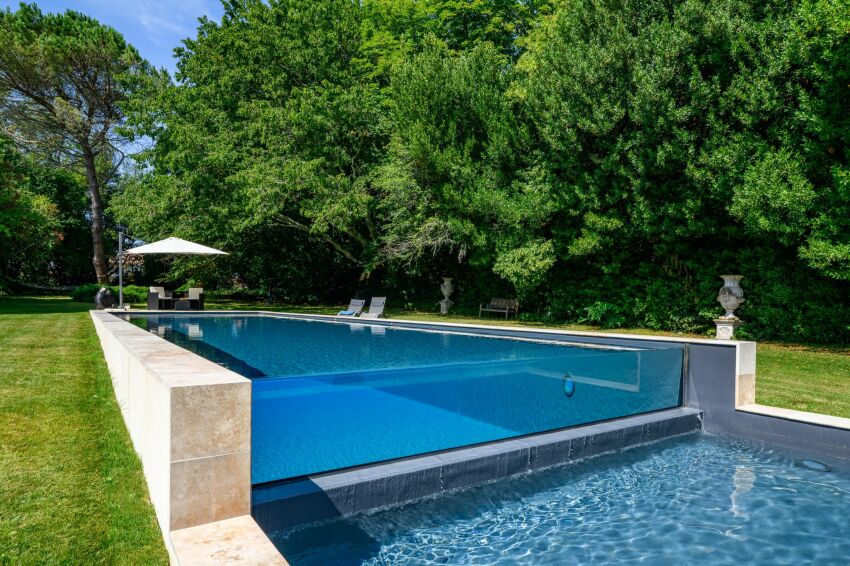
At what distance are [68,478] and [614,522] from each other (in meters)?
3.98

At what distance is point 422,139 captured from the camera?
1648 centimetres

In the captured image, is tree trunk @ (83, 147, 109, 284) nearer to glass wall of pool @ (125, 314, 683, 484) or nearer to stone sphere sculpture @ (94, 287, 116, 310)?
stone sphere sculpture @ (94, 287, 116, 310)

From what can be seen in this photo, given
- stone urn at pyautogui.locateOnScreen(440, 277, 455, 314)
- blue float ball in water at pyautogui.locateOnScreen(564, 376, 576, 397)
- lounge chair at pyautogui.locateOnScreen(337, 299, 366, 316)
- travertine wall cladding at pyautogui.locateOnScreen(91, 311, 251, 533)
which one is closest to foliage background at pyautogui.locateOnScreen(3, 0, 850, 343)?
stone urn at pyautogui.locateOnScreen(440, 277, 455, 314)

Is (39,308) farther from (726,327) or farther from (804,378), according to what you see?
(804,378)

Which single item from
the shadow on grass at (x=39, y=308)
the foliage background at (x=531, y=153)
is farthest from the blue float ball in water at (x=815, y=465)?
the shadow on grass at (x=39, y=308)

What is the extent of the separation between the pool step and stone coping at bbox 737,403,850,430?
0.79 m

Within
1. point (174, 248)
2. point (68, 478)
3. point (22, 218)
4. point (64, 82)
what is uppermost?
point (64, 82)

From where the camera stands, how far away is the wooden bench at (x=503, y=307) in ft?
58.0

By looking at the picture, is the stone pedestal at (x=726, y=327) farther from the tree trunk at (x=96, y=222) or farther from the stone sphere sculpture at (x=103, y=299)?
the tree trunk at (x=96, y=222)

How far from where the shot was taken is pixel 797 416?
5723 mm

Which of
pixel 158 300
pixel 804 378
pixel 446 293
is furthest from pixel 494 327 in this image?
pixel 158 300

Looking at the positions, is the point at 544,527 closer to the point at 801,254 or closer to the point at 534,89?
the point at 801,254

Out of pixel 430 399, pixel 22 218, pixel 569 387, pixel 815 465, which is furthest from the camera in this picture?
pixel 22 218

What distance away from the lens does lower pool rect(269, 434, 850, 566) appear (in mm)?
3654
